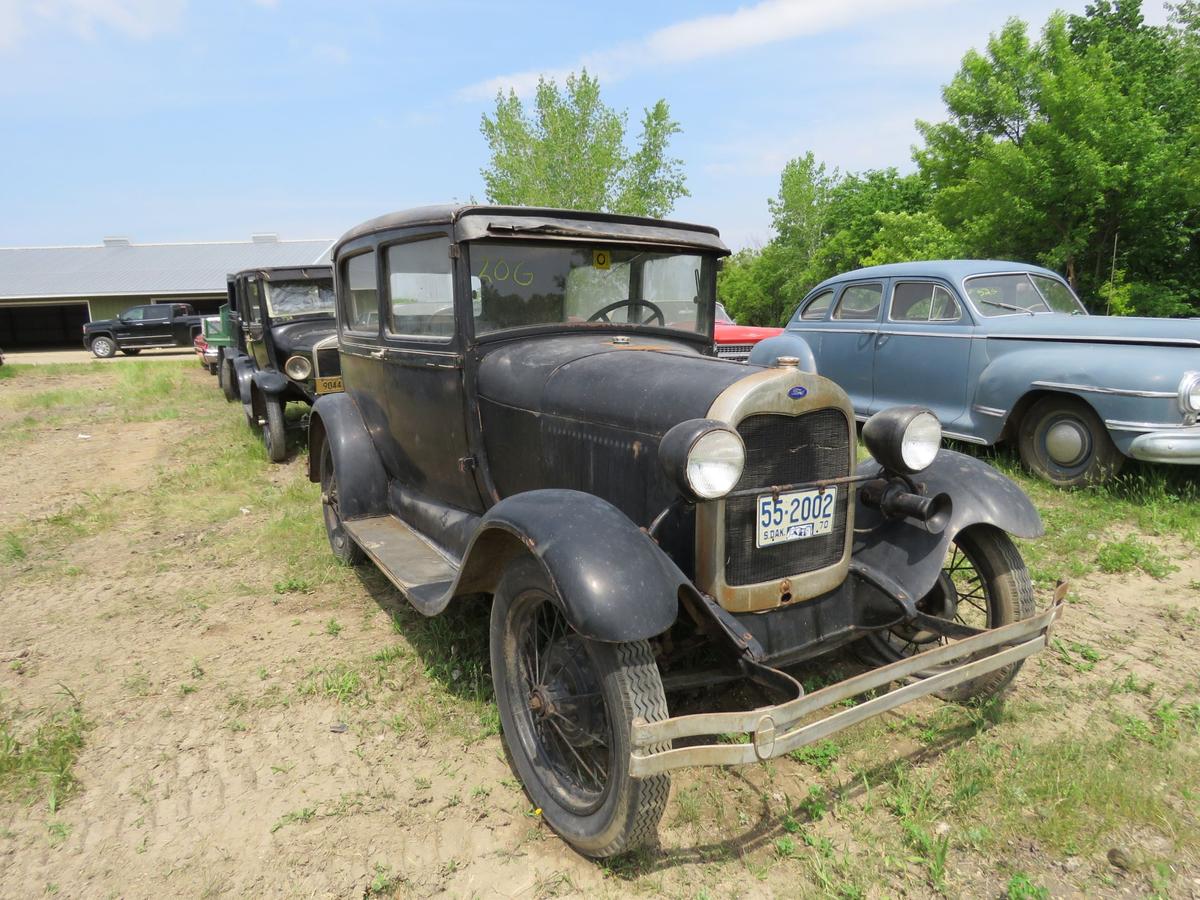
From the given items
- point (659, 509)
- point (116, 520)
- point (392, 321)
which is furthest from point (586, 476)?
point (116, 520)

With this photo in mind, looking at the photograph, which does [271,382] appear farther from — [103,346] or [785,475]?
[103,346]

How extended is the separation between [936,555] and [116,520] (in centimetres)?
573

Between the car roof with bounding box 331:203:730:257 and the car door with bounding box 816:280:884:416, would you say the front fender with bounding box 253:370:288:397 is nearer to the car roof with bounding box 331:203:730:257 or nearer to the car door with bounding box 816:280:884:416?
the car roof with bounding box 331:203:730:257

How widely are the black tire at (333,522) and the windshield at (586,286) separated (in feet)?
6.20

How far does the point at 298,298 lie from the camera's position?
8734 millimetres

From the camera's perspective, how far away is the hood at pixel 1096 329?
5211mm

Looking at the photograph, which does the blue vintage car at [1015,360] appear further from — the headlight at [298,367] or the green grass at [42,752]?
the green grass at [42,752]

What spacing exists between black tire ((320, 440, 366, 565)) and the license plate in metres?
2.92

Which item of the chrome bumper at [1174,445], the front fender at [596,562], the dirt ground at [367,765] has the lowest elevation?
the dirt ground at [367,765]

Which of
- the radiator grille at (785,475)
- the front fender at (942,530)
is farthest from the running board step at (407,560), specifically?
the front fender at (942,530)

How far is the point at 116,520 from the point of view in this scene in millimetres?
5605

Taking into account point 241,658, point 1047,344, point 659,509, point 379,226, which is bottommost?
point 241,658

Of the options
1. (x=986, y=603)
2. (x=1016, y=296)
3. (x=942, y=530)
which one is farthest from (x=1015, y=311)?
(x=942, y=530)

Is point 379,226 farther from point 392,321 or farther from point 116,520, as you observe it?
point 116,520
